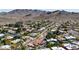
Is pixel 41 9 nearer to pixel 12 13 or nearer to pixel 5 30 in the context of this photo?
pixel 12 13

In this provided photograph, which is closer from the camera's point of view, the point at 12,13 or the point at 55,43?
the point at 55,43

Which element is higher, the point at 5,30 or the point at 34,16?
the point at 34,16

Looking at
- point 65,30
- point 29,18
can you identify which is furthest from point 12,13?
point 65,30
